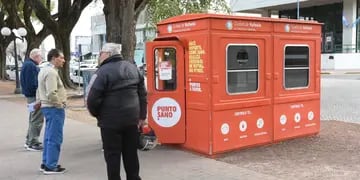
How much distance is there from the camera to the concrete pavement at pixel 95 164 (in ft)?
22.0

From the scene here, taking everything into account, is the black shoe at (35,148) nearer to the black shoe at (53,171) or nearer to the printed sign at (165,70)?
the black shoe at (53,171)

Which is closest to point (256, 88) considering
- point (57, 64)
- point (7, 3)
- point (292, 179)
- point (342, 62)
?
point (292, 179)

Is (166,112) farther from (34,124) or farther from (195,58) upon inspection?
(34,124)

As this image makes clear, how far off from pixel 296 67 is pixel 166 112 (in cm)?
249

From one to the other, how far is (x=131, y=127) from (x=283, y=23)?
162 inches

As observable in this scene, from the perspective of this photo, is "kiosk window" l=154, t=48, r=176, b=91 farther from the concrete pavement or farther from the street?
the street

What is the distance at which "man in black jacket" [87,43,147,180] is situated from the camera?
5.39 metres

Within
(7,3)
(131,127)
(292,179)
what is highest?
(7,3)

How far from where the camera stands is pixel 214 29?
7594mm

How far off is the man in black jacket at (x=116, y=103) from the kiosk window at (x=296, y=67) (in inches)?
154

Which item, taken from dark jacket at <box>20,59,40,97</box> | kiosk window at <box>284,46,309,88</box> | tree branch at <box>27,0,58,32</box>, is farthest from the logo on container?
tree branch at <box>27,0,58,32</box>

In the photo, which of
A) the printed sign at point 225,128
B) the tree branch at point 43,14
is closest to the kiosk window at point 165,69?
the printed sign at point 225,128

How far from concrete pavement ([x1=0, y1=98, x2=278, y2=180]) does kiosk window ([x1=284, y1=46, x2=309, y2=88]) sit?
2311 millimetres

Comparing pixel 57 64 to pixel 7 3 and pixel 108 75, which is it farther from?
pixel 7 3
